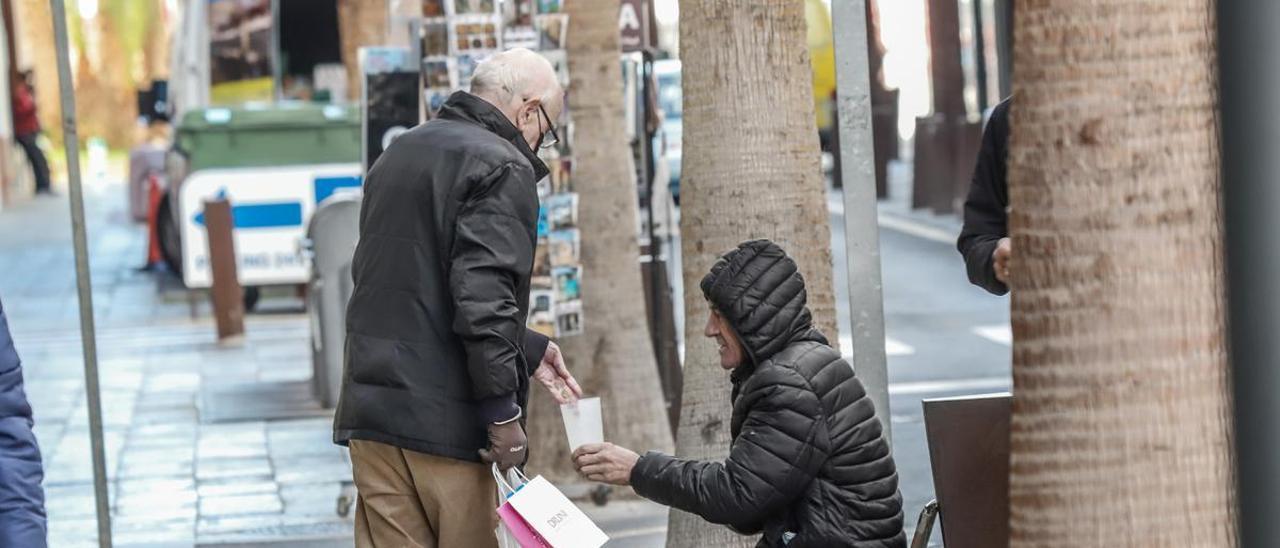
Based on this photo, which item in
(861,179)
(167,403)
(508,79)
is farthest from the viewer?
(167,403)

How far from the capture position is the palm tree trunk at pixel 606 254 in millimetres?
8477

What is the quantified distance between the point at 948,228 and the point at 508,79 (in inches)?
721

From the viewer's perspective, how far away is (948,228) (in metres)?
22.9

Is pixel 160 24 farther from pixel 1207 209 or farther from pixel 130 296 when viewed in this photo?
pixel 1207 209

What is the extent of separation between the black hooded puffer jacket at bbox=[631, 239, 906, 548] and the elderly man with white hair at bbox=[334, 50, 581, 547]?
60cm

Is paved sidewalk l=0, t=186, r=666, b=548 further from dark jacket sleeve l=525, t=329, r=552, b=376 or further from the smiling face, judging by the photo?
the smiling face

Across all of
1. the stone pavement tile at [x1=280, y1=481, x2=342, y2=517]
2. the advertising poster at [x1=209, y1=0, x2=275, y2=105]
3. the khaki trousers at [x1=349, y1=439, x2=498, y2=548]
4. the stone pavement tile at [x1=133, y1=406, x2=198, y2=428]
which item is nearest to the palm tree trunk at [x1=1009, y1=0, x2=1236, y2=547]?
the khaki trousers at [x1=349, y1=439, x2=498, y2=548]

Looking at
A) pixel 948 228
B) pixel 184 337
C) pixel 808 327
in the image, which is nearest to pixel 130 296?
pixel 184 337

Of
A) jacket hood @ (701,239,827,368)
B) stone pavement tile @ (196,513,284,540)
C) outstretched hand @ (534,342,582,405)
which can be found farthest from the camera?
stone pavement tile @ (196,513,284,540)

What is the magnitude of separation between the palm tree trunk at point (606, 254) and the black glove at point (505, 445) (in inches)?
143

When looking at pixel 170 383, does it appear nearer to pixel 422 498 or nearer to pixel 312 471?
pixel 312 471

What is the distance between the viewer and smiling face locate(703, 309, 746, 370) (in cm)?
436

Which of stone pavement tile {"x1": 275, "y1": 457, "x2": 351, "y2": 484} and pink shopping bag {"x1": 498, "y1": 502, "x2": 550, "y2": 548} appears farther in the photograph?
stone pavement tile {"x1": 275, "y1": 457, "x2": 351, "y2": 484}

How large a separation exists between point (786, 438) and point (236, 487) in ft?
17.7
